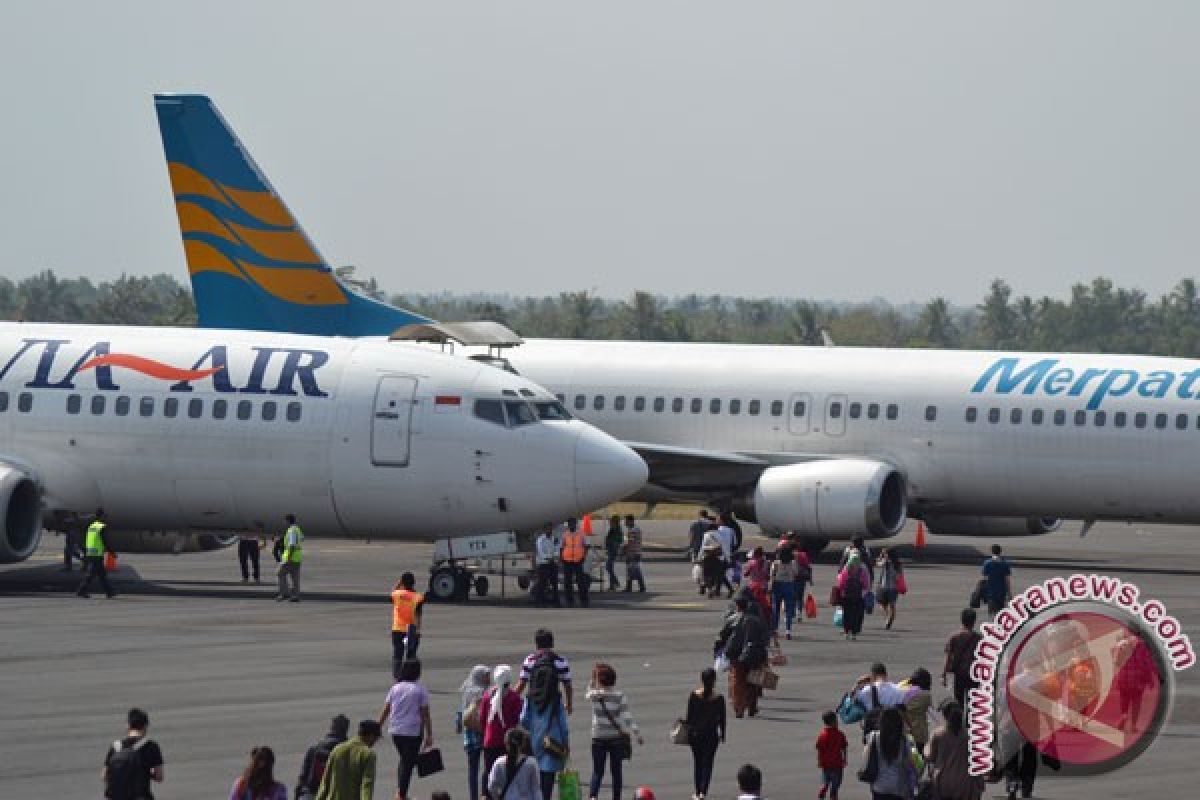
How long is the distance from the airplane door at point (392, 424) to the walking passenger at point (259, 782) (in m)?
23.1

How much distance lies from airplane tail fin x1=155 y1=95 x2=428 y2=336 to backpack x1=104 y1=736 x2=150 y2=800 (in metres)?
41.5

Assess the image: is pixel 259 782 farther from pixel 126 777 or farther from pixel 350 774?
pixel 126 777

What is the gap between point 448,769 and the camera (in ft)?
85.0

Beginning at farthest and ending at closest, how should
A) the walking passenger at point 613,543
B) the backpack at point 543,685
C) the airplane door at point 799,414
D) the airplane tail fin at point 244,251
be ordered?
the airplane tail fin at point 244,251 < the airplane door at point 799,414 < the walking passenger at point 613,543 < the backpack at point 543,685

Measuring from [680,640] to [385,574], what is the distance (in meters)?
14.3

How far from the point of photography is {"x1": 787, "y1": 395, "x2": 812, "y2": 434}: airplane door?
56.4 metres

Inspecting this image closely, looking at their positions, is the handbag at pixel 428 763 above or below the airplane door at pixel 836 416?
below

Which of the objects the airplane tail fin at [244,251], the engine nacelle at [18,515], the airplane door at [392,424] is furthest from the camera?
the airplane tail fin at [244,251]

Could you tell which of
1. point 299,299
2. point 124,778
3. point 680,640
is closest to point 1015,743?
point 124,778

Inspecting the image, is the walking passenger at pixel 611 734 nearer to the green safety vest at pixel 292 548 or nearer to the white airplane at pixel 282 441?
the white airplane at pixel 282 441

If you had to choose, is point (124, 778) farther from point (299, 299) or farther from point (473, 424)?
point (299, 299)

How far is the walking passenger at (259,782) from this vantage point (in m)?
19.7

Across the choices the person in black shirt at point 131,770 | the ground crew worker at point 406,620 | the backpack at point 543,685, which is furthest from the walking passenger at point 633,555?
the person in black shirt at point 131,770

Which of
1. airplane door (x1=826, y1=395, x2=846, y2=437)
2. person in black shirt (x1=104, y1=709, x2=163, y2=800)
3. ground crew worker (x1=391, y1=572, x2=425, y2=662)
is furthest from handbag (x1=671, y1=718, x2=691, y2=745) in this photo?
airplane door (x1=826, y1=395, x2=846, y2=437)
